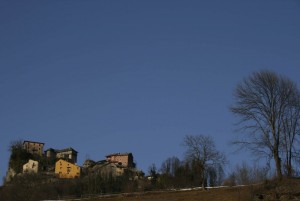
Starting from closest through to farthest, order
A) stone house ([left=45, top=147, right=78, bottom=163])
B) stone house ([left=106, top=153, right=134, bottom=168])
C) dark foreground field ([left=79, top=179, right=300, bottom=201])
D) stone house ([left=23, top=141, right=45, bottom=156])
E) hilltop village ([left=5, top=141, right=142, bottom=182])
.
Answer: dark foreground field ([left=79, top=179, right=300, bottom=201]) < hilltop village ([left=5, top=141, right=142, bottom=182]) < stone house ([left=106, top=153, right=134, bottom=168]) < stone house ([left=23, top=141, right=45, bottom=156]) < stone house ([left=45, top=147, right=78, bottom=163])

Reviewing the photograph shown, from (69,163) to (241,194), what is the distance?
7930cm

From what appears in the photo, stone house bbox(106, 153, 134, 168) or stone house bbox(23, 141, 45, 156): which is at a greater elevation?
stone house bbox(23, 141, 45, 156)

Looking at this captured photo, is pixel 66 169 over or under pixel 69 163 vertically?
under

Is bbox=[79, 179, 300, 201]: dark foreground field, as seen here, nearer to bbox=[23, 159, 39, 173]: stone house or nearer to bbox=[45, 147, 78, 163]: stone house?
bbox=[23, 159, 39, 173]: stone house

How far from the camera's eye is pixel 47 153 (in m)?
128

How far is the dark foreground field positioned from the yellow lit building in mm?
65567

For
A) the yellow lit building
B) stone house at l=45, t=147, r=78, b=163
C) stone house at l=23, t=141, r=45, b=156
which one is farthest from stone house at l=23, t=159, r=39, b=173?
stone house at l=45, t=147, r=78, b=163

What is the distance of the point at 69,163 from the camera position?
113 meters

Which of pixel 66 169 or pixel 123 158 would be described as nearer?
pixel 66 169

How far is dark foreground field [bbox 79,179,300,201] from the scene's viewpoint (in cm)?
3678

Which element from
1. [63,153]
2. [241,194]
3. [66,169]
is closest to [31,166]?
[66,169]

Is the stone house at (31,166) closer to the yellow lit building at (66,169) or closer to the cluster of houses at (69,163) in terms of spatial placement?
the cluster of houses at (69,163)

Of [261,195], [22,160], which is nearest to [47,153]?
[22,160]

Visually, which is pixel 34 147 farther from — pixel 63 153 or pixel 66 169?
pixel 66 169
